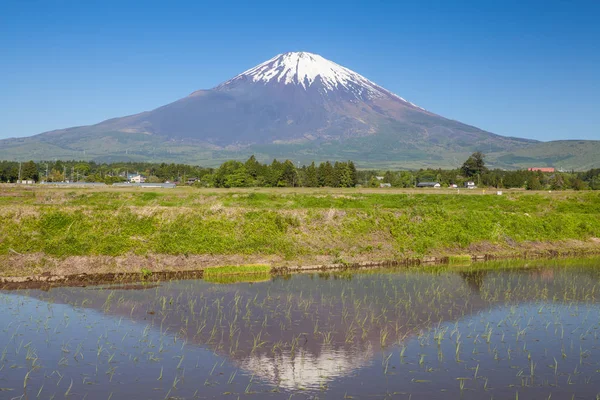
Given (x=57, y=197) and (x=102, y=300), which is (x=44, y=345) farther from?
(x=57, y=197)

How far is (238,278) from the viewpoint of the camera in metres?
25.2

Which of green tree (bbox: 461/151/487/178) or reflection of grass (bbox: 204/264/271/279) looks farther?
green tree (bbox: 461/151/487/178)

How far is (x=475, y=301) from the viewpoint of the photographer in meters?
20.4

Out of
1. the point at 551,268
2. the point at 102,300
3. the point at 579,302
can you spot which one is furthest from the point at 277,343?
the point at 551,268

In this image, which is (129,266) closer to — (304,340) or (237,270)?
(237,270)

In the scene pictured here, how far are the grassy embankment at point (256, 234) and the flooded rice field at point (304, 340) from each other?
375cm

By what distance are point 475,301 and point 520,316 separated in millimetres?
2155

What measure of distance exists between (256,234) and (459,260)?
10706mm

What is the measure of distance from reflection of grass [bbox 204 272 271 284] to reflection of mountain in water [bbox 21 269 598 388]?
644 millimetres

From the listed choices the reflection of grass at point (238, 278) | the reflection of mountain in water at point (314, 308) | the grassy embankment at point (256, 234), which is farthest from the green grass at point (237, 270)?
the reflection of mountain in water at point (314, 308)

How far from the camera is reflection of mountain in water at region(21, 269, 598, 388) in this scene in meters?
14.4

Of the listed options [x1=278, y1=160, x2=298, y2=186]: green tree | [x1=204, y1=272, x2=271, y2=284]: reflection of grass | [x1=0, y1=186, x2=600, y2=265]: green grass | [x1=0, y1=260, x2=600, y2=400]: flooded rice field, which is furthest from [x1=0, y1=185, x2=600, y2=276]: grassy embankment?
[x1=278, y1=160, x2=298, y2=186]: green tree

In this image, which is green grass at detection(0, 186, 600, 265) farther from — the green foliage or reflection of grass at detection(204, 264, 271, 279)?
the green foliage

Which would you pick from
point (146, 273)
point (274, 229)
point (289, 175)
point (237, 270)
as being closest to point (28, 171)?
point (289, 175)
